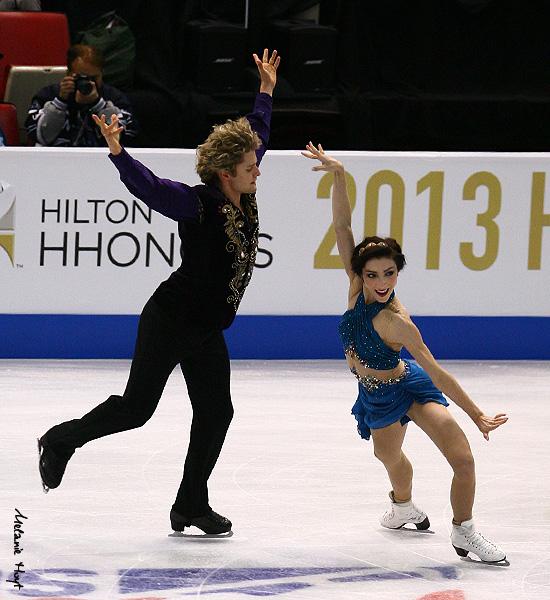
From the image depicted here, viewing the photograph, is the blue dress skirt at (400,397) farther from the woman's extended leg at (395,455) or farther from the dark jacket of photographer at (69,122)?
the dark jacket of photographer at (69,122)

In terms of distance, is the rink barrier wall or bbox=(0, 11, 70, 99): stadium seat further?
bbox=(0, 11, 70, 99): stadium seat

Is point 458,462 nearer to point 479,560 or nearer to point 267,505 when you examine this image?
point 479,560

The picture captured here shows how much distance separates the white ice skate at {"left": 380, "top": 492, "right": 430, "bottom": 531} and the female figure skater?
0.13 metres

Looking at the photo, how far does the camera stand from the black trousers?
363cm

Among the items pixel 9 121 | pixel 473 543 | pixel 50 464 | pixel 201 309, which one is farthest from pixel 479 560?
pixel 9 121

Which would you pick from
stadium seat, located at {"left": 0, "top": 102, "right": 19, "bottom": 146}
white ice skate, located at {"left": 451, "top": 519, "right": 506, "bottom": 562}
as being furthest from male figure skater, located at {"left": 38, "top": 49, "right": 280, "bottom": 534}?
Result: stadium seat, located at {"left": 0, "top": 102, "right": 19, "bottom": 146}

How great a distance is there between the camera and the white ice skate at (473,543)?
358 centimetres

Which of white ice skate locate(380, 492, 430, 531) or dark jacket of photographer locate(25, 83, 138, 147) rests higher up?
dark jacket of photographer locate(25, 83, 138, 147)

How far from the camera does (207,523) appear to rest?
3.82 metres

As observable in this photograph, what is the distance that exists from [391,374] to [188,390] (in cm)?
63

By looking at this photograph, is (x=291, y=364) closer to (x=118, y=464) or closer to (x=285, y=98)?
(x=118, y=464)

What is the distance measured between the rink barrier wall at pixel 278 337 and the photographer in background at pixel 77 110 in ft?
4.31

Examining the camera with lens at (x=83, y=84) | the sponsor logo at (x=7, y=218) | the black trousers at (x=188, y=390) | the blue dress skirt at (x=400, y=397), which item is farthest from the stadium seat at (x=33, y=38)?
the blue dress skirt at (x=400, y=397)

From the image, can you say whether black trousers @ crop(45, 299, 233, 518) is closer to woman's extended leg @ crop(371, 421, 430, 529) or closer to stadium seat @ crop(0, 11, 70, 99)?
woman's extended leg @ crop(371, 421, 430, 529)
